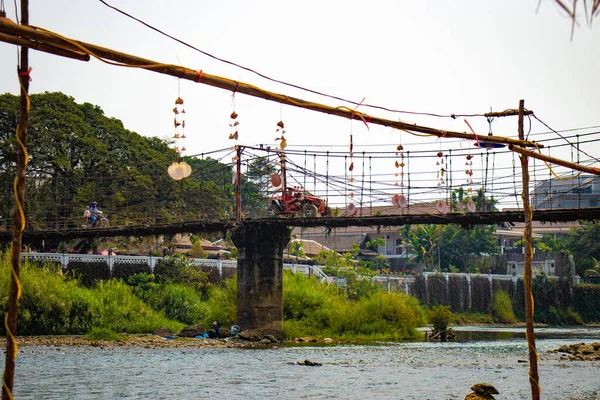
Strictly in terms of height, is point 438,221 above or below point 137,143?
below

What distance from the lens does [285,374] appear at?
25297mm

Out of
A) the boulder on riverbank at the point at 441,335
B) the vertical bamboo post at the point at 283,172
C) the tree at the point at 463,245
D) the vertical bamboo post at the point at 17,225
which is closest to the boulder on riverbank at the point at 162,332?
the vertical bamboo post at the point at 283,172

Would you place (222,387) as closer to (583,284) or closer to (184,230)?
(184,230)

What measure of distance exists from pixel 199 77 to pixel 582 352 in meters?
26.2

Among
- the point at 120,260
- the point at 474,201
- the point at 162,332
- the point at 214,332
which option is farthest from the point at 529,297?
the point at 474,201

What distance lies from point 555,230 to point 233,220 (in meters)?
80.5

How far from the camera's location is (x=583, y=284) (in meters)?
75.3

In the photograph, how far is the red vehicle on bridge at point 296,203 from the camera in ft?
129

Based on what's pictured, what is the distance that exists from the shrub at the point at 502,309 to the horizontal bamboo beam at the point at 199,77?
60.4 metres

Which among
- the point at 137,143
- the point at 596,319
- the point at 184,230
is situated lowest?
the point at 596,319

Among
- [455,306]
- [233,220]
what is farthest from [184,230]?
[455,306]

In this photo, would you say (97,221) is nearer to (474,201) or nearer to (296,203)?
(296,203)

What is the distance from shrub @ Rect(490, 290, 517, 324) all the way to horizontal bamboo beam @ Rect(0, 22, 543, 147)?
60.4 m

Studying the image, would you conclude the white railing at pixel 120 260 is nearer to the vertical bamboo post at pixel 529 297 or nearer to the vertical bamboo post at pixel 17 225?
the vertical bamboo post at pixel 529 297
